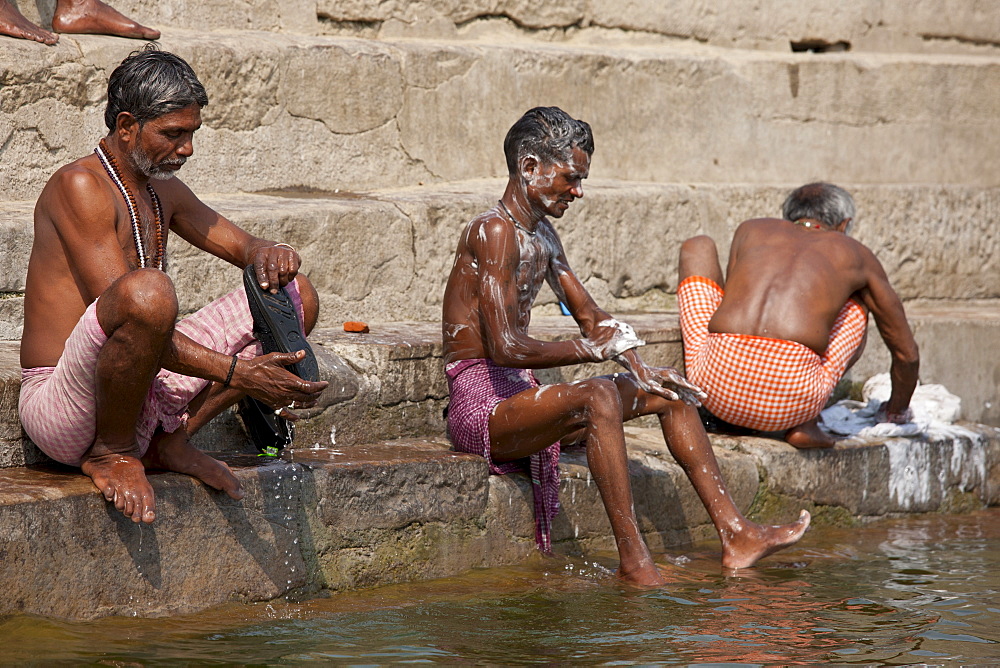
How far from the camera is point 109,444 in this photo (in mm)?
3660

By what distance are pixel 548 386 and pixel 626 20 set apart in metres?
3.66

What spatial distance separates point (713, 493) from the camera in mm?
4805

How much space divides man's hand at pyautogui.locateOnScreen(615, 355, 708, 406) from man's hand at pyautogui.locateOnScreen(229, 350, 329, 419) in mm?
1354

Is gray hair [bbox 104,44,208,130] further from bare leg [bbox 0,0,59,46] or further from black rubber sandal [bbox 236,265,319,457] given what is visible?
bare leg [bbox 0,0,59,46]

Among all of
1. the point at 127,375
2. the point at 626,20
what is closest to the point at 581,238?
the point at 626,20

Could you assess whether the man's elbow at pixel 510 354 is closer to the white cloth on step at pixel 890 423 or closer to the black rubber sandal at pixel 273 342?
the black rubber sandal at pixel 273 342

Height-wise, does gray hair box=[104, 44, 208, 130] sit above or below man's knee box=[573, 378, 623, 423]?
above

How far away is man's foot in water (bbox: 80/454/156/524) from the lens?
3533 mm

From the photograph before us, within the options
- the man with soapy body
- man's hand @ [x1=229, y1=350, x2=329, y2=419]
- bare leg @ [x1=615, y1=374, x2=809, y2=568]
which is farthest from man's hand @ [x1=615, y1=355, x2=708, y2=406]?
man's hand @ [x1=229, y1=350, x2=329, y2=419]

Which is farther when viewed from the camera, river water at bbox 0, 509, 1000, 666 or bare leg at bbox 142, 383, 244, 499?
bare leg at bbox 142, 383, 244, 499

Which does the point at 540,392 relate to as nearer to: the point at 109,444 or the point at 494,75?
the point at 109,444

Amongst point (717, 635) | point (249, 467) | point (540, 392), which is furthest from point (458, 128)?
point (717, 635)

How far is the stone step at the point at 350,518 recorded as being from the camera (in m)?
3.54

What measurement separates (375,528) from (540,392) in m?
0.71
